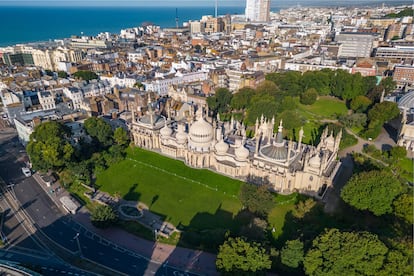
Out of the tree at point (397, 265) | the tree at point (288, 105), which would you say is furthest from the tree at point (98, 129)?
the tree at point (397, 265)

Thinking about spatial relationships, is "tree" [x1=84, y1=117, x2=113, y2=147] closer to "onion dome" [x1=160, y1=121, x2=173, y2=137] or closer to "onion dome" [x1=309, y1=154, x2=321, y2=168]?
"onion dome" [x1=160, y1=121, x2=173, y2=137]

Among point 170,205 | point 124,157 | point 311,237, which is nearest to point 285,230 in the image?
point 311,237

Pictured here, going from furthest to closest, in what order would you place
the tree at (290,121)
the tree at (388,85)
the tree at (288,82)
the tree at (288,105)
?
the tree at (288,82)
the tree at (388,85)
the tree at (288,105)
the tree at (290,121)

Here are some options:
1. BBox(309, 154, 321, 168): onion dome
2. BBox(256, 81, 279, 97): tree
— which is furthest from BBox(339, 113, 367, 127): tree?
BBox(309, 154, 321, 168): onion dome

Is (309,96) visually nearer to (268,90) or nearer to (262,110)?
(268,90)

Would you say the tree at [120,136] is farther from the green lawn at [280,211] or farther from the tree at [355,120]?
the tree at [355,120]

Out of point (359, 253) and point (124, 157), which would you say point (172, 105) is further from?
point (359, 253)
